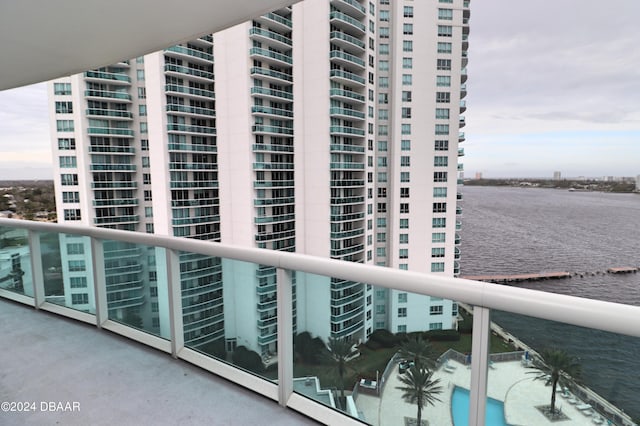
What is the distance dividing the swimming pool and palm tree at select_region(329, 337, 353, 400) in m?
0.46

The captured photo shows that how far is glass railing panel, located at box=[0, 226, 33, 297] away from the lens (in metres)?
2.96

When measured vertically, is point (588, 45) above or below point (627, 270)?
above

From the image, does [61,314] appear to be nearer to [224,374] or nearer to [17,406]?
[17,406]

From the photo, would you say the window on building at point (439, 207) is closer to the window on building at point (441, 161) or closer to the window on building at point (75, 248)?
the window on building at point (441, 161)

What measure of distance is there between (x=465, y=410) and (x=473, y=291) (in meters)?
0.44

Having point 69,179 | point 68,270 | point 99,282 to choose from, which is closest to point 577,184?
point 99,282

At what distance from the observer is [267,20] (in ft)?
85.5

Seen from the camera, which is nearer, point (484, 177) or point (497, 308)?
point (497, 308)

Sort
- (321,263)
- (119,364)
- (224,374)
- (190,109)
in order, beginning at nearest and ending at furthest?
(321,263) → (224,374) → (119,364) → (190,109)

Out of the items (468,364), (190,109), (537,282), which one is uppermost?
(190,109)

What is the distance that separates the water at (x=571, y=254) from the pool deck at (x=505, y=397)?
0.11 meters

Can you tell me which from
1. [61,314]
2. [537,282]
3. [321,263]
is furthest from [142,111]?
[537,282]

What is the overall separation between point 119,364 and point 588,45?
50145 mm

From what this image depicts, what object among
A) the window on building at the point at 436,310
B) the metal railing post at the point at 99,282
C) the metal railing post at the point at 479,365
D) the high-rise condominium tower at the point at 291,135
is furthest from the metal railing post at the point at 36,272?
the high-rise condominium tower at the point at 291,135
